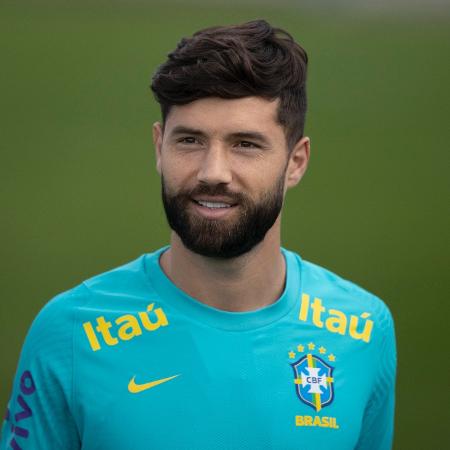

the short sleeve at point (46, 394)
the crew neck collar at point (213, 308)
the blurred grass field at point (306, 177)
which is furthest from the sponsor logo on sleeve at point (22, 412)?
the blurred grass field at point (306, 177)

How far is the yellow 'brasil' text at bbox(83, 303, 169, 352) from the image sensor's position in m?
1.94

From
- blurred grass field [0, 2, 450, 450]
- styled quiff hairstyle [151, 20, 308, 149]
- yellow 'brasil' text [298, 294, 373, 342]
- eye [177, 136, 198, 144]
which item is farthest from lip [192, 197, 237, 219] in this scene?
blurred grass field [0, 2, 450, 450]

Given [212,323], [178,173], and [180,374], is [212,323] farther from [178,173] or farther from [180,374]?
[178,173]

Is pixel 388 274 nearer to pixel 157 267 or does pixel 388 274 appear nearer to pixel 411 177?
pixel 411 177

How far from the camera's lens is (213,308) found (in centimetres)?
199

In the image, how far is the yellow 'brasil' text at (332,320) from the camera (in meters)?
2.08

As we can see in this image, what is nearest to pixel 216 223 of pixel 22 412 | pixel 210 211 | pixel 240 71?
pixel 210 211

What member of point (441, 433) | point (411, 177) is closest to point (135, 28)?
point (411, 177)

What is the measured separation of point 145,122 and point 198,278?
6.80m

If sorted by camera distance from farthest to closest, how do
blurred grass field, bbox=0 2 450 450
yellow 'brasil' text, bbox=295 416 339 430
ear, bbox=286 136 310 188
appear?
blurred grass field, bbox=0 2 450 450 → ear, bbox=286 136 310 188 → yellow 'brasil' text, bbox=295 416 339 430

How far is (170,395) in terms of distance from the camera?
1890 millimetres

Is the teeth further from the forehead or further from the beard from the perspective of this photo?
the forehead

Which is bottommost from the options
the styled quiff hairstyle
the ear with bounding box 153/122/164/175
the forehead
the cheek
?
the cheek

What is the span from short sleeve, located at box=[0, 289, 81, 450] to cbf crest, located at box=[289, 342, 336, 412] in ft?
1.74
